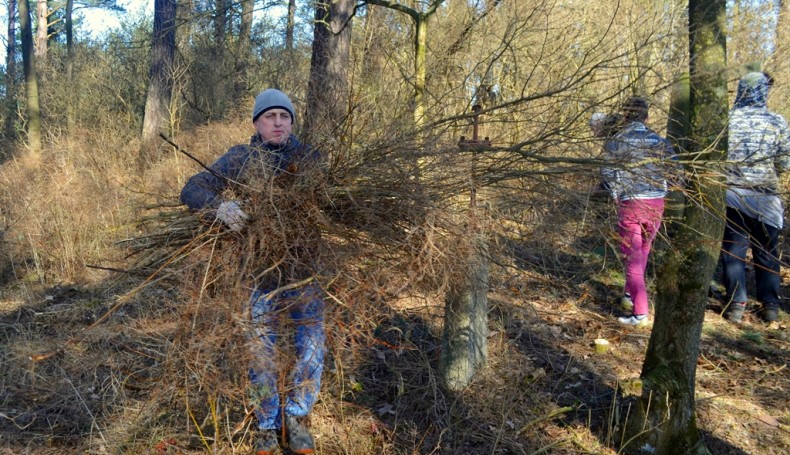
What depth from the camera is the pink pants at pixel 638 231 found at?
282 cm

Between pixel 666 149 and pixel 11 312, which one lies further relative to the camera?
pixel 11 312

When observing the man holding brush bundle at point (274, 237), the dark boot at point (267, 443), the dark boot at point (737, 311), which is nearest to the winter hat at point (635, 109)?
the man holding brush bundle at point (274, 237)

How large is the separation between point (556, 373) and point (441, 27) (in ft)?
10.7

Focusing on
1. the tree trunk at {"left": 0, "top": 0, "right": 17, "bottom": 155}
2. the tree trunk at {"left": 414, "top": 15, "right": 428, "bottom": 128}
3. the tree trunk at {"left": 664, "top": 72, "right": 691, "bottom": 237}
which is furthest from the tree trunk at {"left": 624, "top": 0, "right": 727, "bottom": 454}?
the tree trunk at {"left": 0, "top": 0, "right": 17, "bottom": 155}

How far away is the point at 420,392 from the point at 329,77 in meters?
2.87

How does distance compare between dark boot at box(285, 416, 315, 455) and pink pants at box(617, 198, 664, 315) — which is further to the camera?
dark boot at box(285, 416, 315, 455)

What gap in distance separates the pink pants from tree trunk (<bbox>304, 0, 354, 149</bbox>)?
149cm

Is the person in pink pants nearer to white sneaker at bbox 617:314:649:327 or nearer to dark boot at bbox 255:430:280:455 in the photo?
white sneaker at bbox 617:314:649:327

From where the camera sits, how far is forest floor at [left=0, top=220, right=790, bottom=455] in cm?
312

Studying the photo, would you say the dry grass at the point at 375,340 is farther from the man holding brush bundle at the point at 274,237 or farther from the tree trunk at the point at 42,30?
the tree trunk at the point at 42,30

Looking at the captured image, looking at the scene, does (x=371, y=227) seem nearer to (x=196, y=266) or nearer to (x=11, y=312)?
(x=196, y=266)

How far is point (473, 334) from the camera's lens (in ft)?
12.2

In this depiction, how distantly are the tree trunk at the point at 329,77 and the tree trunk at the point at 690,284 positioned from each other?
1852 mm

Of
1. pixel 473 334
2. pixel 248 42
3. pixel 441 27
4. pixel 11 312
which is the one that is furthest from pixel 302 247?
pixel 248 42
